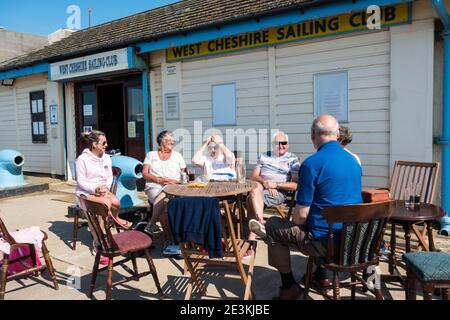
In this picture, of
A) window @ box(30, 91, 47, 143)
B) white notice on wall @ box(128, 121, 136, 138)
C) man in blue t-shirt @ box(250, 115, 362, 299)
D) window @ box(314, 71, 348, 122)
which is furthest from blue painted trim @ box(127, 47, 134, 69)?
man in blue t-shirt @ box(250, 115, 362, 299)

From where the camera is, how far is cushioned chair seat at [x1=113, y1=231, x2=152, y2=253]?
297cm

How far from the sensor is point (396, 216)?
9.57 feet

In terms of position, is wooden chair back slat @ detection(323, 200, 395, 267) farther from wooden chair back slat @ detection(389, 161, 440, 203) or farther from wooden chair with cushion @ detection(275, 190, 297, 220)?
wooden chair with cushion @ detection(275, 190, 297, 220)

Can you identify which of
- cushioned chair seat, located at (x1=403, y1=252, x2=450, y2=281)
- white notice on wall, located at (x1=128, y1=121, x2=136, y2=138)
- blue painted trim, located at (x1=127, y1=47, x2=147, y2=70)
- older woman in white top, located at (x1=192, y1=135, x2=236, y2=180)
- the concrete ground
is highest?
blue painted trim, located at (x1=127, y1=47, x2=147, y2=70)

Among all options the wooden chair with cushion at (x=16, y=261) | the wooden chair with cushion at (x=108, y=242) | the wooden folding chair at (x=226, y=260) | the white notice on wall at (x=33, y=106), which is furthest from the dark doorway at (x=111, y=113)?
the wooden folding chair at (x=226, y=260)

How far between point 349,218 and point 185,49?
17.3 ft

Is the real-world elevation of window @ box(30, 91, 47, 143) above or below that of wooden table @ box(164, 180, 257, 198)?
above

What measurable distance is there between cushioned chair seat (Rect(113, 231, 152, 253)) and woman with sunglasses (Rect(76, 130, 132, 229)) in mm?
800

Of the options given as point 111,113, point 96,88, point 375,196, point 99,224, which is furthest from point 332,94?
point 111,113

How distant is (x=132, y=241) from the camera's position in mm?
3084

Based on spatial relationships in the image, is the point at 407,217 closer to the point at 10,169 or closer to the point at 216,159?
the point at 216,159

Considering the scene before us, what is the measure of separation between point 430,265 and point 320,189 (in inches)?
31.0
